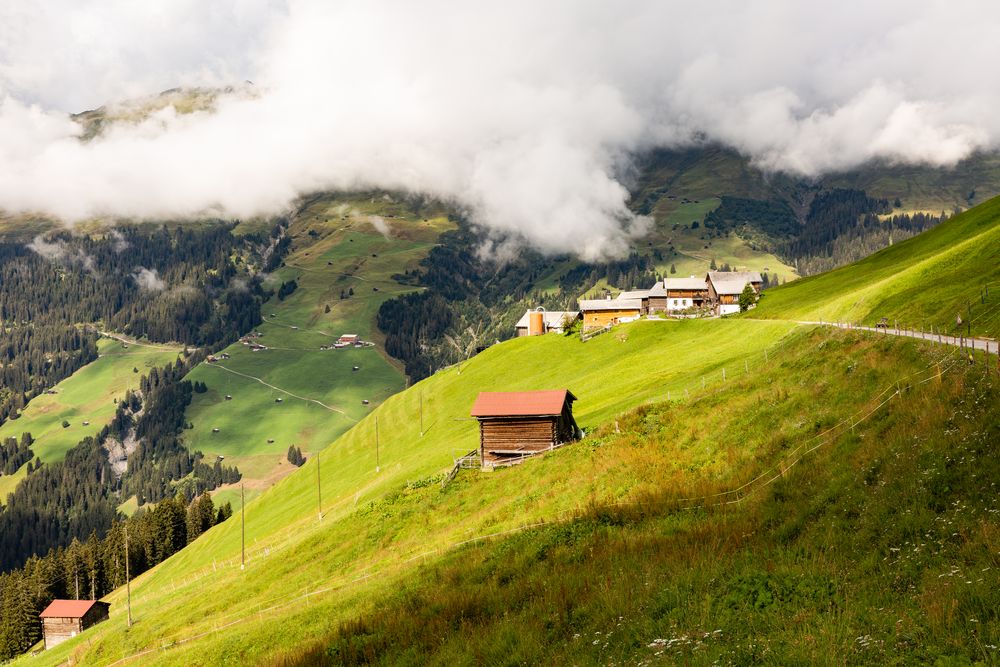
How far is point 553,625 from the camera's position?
1548 cm

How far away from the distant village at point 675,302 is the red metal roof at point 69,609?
109 metres

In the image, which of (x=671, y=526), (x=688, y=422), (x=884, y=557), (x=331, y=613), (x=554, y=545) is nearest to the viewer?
(x=884, y=557)

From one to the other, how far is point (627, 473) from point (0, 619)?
468 ft

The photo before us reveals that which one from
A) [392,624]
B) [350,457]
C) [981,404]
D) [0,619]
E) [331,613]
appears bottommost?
[0,619]

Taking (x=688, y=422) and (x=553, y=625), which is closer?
(x=553, y=625)

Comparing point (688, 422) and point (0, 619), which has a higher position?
point (688, 422)

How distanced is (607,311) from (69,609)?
126 m

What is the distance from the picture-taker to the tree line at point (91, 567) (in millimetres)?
114562

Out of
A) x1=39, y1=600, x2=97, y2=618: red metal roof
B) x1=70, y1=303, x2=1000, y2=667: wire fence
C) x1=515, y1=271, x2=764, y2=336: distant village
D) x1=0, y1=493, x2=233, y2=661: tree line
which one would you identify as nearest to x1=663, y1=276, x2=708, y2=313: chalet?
x1=515, y1=271, x2=764, y2=336: distant village

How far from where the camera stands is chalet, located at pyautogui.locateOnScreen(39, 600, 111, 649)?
10256 cm

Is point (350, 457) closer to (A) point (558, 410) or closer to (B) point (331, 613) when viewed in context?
(A) point (558, 410)

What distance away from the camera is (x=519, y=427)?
59.9 m

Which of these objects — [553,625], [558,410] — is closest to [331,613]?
[553,625]

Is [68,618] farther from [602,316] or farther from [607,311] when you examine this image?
[607,311]
